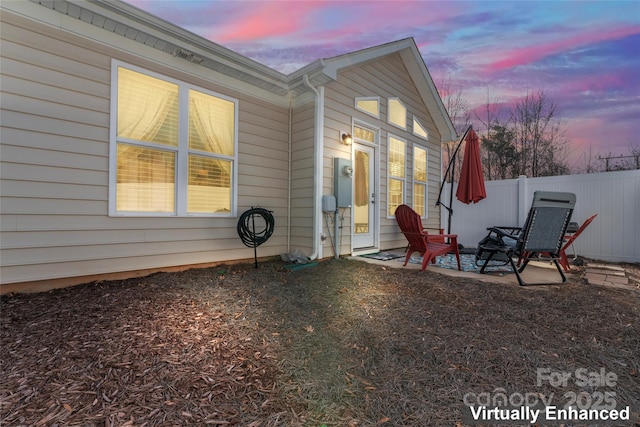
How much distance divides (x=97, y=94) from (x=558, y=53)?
500 inches

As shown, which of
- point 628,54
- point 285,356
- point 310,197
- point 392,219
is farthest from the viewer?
point 628,54

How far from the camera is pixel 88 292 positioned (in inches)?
115

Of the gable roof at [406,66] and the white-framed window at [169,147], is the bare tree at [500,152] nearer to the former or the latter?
the gable roof at [406,66]

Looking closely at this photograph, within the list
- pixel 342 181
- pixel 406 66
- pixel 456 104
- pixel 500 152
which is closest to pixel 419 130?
pixel 406 66

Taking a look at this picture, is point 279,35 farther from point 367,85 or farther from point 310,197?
point 310,197

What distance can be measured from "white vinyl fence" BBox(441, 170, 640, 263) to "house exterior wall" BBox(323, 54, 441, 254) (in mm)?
1731

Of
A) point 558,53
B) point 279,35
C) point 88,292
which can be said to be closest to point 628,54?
point 558,53

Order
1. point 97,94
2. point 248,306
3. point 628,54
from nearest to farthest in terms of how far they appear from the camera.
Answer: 1. point 248,306
2. point 97,94
3. point 628,54

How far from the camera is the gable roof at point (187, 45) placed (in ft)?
9.95

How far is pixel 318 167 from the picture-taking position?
15.6ft

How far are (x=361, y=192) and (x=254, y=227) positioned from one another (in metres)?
2.30

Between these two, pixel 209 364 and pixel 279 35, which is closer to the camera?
pixel 209 364

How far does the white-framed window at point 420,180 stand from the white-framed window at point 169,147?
4.47 m

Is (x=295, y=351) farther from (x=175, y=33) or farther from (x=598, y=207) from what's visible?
(x=598, y=207)
